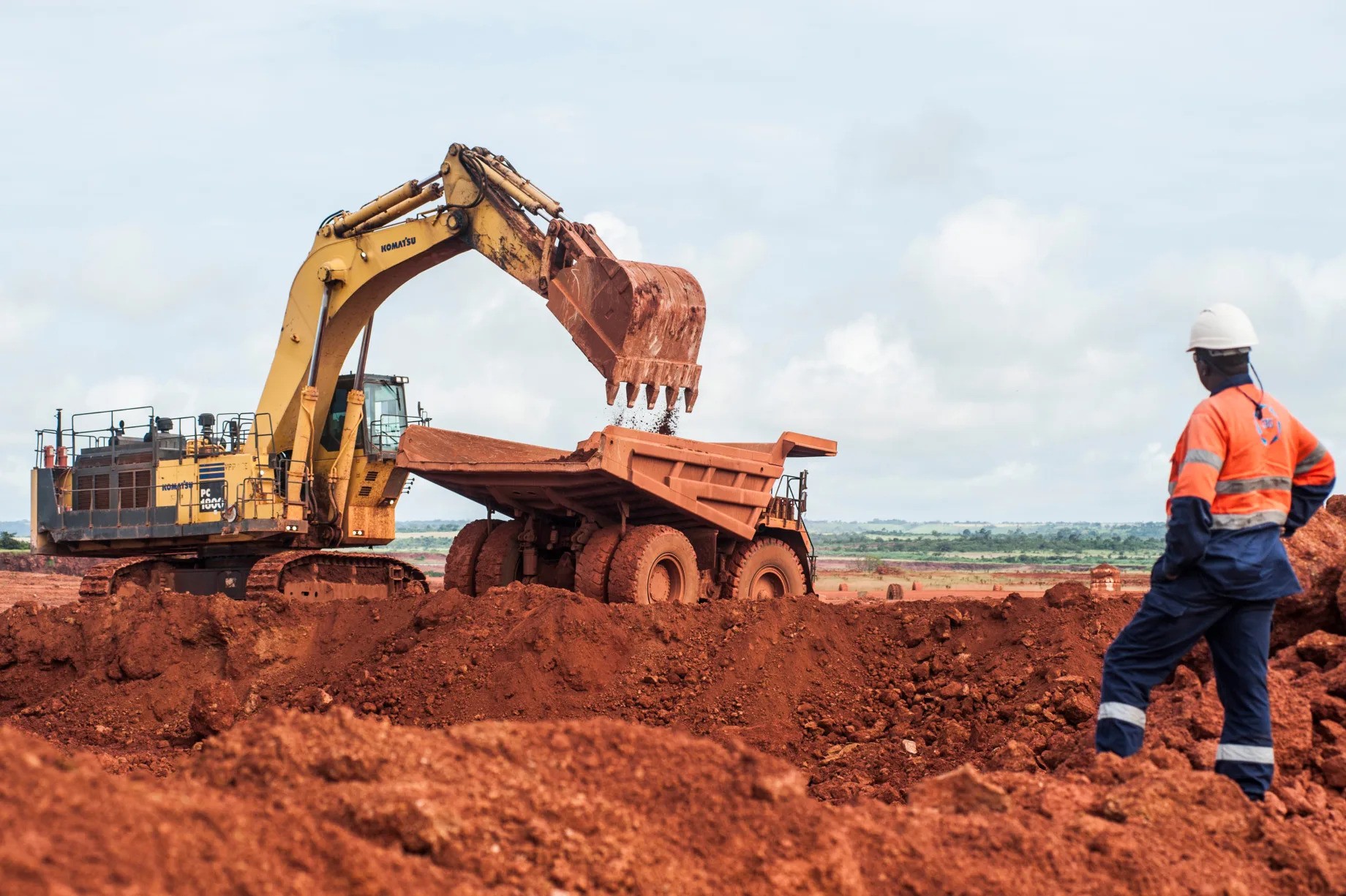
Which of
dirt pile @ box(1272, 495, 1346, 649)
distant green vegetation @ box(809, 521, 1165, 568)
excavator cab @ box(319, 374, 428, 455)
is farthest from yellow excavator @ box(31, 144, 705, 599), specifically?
distant green vegetation @ box(809, 521, 1165, 568)

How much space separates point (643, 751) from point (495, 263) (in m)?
10.6

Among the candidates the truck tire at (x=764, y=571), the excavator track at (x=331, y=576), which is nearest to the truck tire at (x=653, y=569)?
the truck tire at (x=764, y=571)

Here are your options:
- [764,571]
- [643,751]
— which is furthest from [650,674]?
[643,751]

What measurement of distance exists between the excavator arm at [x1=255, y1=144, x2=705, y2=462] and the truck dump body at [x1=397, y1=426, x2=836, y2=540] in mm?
717

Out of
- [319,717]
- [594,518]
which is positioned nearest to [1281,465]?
[319,717]

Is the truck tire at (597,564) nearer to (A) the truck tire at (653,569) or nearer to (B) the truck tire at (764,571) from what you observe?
(A) the truck tire at (653,569)

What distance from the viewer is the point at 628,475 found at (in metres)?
12.2

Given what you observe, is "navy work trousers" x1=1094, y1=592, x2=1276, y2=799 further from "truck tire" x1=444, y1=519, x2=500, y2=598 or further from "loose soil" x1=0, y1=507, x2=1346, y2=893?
"truck tire" x1=444, y1=519, x2=500, y2=598

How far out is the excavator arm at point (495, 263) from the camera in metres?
12.9

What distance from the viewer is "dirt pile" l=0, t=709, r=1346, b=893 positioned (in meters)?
3.47

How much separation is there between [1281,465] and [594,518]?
8175mm

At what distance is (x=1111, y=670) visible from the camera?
595 cm

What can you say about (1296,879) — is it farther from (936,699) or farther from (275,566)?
(275,566)

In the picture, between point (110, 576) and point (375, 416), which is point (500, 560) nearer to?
point (375, 416)
